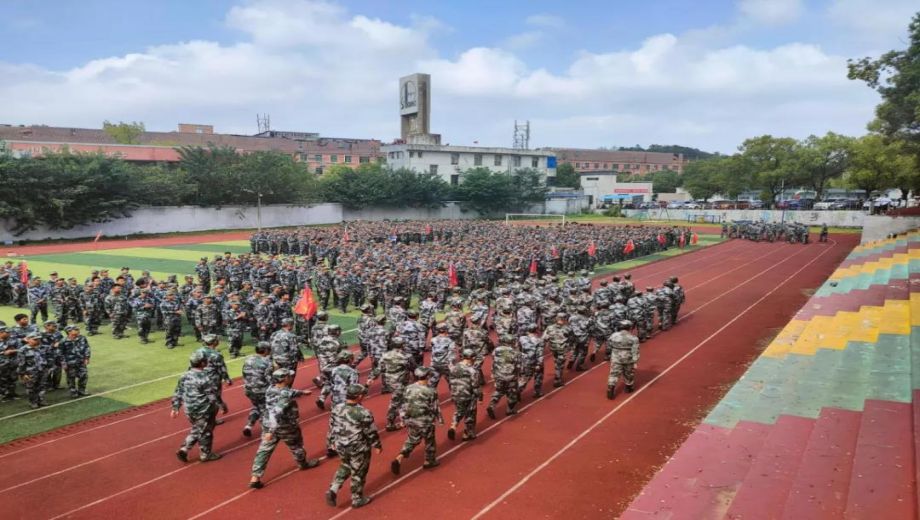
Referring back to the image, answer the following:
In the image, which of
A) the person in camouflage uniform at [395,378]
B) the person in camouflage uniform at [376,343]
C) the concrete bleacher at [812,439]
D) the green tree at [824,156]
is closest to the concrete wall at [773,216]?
the green tree at [824,156]

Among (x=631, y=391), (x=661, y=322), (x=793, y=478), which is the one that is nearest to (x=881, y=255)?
(x=661, y=322)

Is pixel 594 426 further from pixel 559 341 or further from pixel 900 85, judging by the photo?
pixel 900 85

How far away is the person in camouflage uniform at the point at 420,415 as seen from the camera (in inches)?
307

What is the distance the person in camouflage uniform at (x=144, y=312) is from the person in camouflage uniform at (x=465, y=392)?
382 inches

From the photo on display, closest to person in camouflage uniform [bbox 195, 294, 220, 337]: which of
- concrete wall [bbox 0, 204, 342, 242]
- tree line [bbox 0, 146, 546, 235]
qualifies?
tree line [bbox 0, 146, 546, 235]

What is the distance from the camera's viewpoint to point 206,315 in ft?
46.9

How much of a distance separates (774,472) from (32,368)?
1144 cm

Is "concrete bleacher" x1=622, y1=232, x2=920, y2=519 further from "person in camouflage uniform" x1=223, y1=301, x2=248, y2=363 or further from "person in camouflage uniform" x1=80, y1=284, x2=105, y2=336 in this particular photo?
"person in camouflage uniform" x1=80, y1=284, x2=105, y2=336

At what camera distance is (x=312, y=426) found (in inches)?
383

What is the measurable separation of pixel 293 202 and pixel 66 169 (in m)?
19.8

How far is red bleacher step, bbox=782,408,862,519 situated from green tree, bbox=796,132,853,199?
57694 mm

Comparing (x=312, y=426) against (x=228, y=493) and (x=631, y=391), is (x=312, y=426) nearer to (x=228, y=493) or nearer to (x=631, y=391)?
(x=228, y=493)

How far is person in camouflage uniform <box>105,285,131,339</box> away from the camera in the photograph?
15414 mm

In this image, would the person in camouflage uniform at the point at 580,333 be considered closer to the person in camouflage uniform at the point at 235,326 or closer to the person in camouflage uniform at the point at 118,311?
the person in camouflage uniform at the point at 235,326
